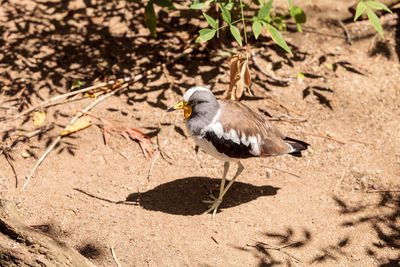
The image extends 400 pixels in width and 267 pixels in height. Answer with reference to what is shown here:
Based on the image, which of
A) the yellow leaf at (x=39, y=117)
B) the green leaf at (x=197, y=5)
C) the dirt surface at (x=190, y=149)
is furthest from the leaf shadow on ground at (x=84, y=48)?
the green leaf at (x=197, y=5)

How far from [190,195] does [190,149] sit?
2.21 feet

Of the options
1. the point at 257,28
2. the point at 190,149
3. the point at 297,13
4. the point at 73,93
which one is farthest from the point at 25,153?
the point at 297,13

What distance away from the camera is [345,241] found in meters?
4.12

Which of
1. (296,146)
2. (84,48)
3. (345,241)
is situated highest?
(84,48)

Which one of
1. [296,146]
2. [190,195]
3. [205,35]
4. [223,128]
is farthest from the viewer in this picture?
[190,195]

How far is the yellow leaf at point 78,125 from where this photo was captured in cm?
498

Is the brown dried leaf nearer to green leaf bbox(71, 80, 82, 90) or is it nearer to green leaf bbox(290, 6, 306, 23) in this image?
green leaf bbox(71, 80, 82, 90)

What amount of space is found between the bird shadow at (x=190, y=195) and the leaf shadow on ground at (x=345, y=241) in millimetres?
629

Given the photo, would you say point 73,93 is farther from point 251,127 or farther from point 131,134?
point 251,127

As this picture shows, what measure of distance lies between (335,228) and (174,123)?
2.37 meters

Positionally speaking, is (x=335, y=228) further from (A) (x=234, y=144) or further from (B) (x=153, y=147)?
(B) (x=153, y=147)

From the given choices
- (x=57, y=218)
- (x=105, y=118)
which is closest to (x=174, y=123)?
(x=105, y=118)

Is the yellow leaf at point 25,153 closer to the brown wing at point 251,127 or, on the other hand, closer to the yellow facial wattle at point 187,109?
the yellow facial wattle at point 187,109

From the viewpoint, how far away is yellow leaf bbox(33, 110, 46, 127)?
5.14 metres
